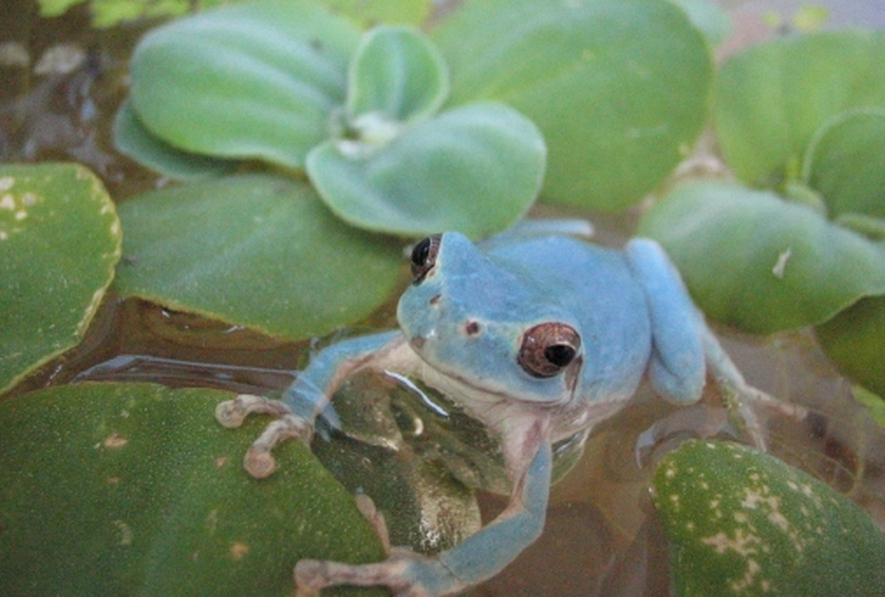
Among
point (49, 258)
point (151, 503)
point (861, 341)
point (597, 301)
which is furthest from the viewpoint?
point (861, 341)

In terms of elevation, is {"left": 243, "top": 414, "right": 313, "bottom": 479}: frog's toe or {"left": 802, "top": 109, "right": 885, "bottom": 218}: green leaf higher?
{"left": 802, "top": 109, "right": 885, "bottom": 218}: green leaf

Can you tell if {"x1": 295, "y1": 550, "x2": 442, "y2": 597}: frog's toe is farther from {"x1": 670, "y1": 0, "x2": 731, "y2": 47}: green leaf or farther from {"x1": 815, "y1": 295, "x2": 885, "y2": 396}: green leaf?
{"x1": 670, "y1": 0, "x2": 731, "y2": 47}: green leaf

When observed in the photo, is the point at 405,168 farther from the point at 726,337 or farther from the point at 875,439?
the point at 875,439

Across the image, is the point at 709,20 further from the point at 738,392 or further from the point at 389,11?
the point at 738,392

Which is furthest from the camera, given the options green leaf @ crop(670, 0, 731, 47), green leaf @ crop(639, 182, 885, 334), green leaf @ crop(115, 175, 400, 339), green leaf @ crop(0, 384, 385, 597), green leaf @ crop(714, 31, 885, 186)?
green leaf @ crop(670, 0, 731, 47)

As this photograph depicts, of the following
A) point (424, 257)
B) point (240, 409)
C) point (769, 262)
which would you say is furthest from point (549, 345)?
point (769, 262)

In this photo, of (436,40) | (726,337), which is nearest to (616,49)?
(436,40)

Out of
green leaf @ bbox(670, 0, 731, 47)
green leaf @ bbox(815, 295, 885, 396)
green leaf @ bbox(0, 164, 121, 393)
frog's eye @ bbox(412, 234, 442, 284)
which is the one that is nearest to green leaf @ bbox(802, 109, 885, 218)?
green leaf @ bbox(815, 295, 885, 396)
